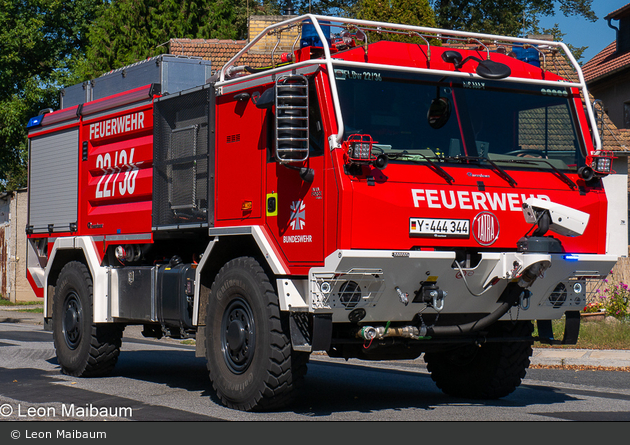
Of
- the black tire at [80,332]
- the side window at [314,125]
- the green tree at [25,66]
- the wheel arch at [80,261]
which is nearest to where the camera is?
the side window at [314,125]

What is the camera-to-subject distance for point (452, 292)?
7438 mm

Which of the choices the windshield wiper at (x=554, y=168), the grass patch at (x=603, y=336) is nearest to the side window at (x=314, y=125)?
the windshield wiper at (x=554, y=168)

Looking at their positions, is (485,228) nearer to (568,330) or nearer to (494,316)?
(494,316)

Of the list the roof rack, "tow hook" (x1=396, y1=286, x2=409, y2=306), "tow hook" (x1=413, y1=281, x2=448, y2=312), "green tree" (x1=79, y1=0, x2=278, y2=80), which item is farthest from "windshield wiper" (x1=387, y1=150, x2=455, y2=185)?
"green tree" (x1=79, y1=0, x2=278, y2=80)

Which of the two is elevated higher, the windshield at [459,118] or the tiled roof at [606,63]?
the tiled roof at [606,63]

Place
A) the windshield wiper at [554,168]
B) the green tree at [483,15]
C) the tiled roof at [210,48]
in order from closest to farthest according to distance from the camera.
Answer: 1. the windshield wiper at [554,168]
2. the tiled roof at [210,48]
3. the green tree at [483,15]

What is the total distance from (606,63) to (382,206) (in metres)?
28.4

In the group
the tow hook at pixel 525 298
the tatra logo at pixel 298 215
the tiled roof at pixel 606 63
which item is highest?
the tiled roof at pixel 606 63

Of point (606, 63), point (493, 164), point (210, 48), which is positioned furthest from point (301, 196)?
point (606, 63)

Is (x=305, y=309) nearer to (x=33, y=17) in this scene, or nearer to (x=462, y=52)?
(x=462, y=52)

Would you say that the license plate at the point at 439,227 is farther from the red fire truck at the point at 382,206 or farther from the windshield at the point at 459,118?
the windshield at the point at 459,118

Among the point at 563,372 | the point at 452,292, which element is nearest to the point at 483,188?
the point at 452,292

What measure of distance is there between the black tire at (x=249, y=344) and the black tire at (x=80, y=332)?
2.58 metres

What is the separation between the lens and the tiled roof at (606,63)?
1201 inches
